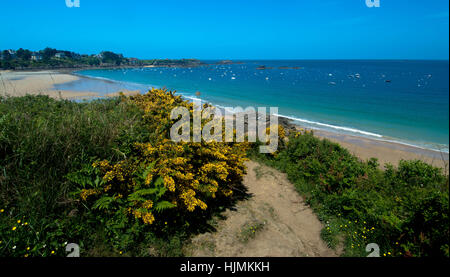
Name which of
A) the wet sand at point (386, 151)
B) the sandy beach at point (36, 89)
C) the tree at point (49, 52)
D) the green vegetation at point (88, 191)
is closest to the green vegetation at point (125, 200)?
the green vegetation at point (88, 191)

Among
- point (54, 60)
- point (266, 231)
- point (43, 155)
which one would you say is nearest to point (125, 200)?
point (43, 155)

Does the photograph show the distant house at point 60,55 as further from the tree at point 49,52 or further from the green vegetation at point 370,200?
the green vegetation at point 370,200

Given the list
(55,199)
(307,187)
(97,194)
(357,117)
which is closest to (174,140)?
(97,194)

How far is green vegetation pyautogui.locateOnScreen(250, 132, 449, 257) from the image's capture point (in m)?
3.25

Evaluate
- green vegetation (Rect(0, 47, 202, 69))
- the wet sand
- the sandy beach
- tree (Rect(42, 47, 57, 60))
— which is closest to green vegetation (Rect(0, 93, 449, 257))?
the sandy beach

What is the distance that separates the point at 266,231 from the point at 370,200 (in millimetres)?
2936

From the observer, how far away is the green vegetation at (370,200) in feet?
10.7

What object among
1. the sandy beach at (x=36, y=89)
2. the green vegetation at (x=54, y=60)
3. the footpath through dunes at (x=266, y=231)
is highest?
the green vegetation at (x=54, y=60)

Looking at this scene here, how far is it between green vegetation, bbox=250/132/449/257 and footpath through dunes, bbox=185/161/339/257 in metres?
0.37

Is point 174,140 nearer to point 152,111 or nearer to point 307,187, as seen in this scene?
point 152,111

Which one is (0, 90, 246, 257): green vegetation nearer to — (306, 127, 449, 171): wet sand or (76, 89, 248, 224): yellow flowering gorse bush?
(76, 89, 248, 224): yellow flowering gorse bush

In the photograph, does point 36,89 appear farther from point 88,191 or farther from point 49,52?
point 49,52

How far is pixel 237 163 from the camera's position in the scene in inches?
257

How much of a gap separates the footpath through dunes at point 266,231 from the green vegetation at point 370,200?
1.22ft
